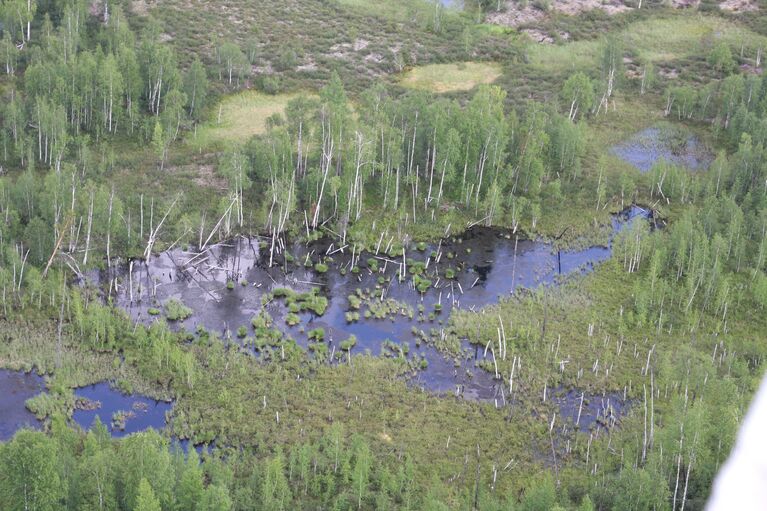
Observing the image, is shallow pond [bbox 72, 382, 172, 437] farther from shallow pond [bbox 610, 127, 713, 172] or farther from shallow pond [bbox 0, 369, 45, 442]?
shallow pond [bbox 610, 127, 713, 172]

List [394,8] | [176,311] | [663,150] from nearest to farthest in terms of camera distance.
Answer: [176,311]
[663,150]
[394,8]

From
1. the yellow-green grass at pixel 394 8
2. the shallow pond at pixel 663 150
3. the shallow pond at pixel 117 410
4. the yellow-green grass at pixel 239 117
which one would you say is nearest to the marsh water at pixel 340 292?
the shallow pond at pixel 117 410

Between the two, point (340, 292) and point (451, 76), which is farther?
point (451, 76)

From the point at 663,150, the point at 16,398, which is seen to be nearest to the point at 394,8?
the point at 663,150

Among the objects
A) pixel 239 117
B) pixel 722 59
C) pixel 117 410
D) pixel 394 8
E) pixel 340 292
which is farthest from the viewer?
pixel 394 8

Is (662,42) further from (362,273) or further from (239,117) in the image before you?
(362,273)
